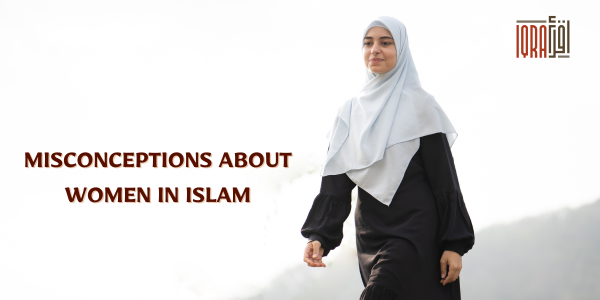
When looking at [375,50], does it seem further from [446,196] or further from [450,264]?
[450,264]

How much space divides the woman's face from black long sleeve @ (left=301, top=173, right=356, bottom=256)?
0.33 metres

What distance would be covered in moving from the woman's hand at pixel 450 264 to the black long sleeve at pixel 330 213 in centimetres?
29

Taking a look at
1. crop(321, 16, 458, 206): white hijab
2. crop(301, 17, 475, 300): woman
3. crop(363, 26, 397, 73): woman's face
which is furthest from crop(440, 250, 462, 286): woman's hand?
crop(363, 26, 397, 73): woman's face

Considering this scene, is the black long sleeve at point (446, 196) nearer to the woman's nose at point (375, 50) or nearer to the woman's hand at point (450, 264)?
the woman's hand at point (450, 264)

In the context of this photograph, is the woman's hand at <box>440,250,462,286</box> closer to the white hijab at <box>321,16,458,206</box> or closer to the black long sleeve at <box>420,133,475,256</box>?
the black long sleeve at <box>420,133,475,256</box>

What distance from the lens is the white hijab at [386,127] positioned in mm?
1448

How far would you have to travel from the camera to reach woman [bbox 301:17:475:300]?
1.38m

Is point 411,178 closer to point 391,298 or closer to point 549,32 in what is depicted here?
point 391,298

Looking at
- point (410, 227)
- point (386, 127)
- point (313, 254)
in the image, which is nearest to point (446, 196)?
point (410, 227)

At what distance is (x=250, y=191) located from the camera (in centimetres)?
322

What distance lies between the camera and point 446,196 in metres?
1.41

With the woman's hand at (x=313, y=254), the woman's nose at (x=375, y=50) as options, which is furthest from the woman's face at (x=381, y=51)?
the woman's hand at (x=313, y=254)

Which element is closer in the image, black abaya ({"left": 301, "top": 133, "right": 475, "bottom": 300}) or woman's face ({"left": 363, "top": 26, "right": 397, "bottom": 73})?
black abaya ({"left": 301, "top": 133, "right": 475, "bottom": 300})

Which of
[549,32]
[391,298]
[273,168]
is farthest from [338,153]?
[549,32]
